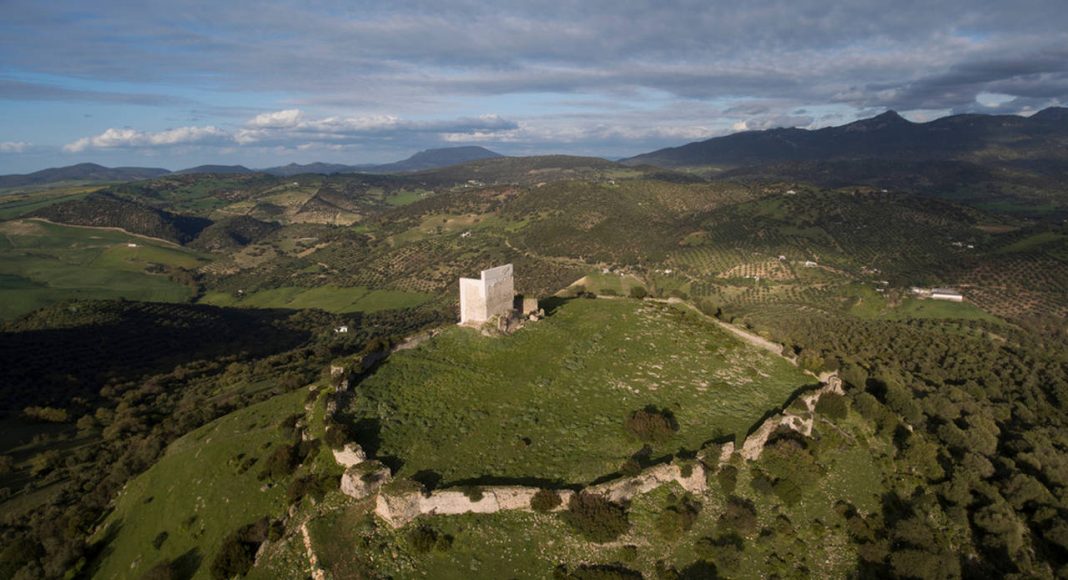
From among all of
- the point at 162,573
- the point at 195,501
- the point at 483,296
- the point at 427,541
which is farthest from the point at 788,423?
the point at 195,501

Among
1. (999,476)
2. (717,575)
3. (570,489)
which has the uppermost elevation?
(570,489)

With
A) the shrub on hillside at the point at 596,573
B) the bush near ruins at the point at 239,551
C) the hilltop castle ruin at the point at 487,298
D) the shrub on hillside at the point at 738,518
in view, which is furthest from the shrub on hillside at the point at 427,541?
the hilltop castle ruin at the point at 487,298

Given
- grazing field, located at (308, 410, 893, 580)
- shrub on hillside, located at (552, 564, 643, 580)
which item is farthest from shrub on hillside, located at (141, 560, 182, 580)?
shrub on hillside, located at (552, 564, 643, 580)

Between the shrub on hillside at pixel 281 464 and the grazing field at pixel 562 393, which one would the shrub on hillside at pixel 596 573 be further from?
the shrub on hillside at pixel 281 464

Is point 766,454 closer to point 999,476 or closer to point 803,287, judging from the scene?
point 999,476

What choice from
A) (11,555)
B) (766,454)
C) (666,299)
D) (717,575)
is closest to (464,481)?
(717,575)

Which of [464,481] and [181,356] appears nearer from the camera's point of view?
[464,481]

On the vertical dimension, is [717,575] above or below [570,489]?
below
